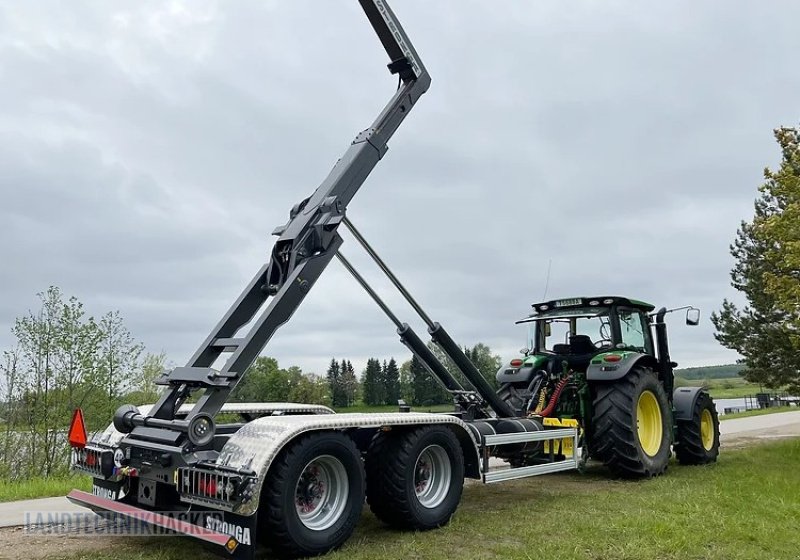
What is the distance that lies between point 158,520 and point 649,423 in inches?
268

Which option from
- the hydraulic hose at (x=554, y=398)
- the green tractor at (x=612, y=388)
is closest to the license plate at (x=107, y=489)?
the green tractor at (x=612, y=388)

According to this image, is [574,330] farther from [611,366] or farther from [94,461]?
[94,461]

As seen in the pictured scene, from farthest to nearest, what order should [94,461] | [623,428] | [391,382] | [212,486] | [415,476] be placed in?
[391,382], [623,428], [415,476], [94,461], [212,486]

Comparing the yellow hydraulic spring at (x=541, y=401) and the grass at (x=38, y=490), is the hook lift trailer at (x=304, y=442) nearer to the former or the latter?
the yellow hydraulic spring at (x=541, y=401)

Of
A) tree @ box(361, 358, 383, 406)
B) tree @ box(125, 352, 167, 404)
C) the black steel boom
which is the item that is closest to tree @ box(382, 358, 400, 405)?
tree @ box(361, 358, 383, 406)

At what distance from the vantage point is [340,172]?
6277 mm

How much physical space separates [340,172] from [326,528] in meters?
3.23

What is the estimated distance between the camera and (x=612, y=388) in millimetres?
8219

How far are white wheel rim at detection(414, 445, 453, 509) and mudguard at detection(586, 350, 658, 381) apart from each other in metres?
3.16

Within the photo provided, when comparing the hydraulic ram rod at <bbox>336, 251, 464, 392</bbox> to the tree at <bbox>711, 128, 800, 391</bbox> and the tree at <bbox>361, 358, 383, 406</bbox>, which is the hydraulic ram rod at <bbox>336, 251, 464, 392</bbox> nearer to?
the tree at <bbox>711, 128, 800, 391</bbox>

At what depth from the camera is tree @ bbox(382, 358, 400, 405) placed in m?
24.3

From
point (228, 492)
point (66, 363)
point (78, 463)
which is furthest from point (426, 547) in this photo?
point (66, 363)

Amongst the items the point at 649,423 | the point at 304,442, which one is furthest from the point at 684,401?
the point at 304,442

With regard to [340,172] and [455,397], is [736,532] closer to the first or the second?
[455,397]
